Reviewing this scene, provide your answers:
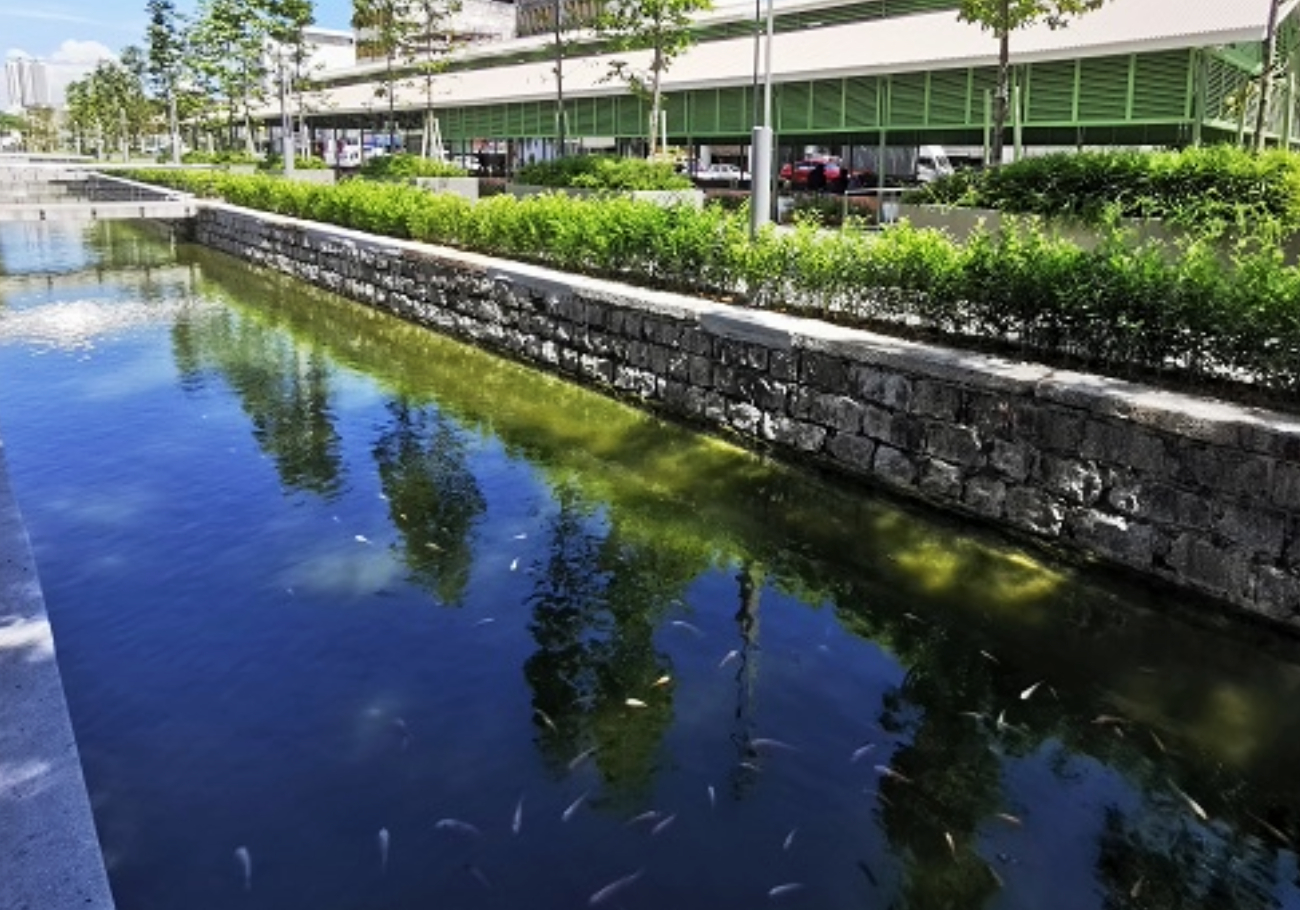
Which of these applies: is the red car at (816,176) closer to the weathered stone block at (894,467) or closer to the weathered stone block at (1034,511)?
the weathered stone block at (894,467)

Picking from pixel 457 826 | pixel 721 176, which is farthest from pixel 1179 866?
pixel 721 176

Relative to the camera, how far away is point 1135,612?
6.47 meters

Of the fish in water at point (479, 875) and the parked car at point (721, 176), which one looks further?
the parked car at point (721, 176)

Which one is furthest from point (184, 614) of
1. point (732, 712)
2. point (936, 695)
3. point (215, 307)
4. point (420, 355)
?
point (215, 307)

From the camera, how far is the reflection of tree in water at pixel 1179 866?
4105 millimetres

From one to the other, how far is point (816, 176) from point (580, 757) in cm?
2727

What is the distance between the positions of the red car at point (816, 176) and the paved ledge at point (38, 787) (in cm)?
2703

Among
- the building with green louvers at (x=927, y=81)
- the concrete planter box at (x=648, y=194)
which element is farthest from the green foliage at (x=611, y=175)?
the building with green louvers at (x=927, y=81)

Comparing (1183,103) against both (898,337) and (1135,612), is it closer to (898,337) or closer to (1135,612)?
(898,337)

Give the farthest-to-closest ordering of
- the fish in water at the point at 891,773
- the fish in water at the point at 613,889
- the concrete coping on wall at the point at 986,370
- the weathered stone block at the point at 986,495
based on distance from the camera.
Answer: the weathered stone block at the point at 986,495 → the concrete coping on wall at the point at 986,370 → the fish in water at the point at 891,773 → the fish in water at the point at 613,889

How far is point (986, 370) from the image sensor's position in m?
7.50

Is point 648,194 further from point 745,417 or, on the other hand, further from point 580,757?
point 580,757

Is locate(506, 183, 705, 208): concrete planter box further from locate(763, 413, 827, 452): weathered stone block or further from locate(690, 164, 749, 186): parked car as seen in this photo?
locate(690, 164, 749, 186): parked car

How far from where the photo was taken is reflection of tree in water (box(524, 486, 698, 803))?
5074 millimetres
